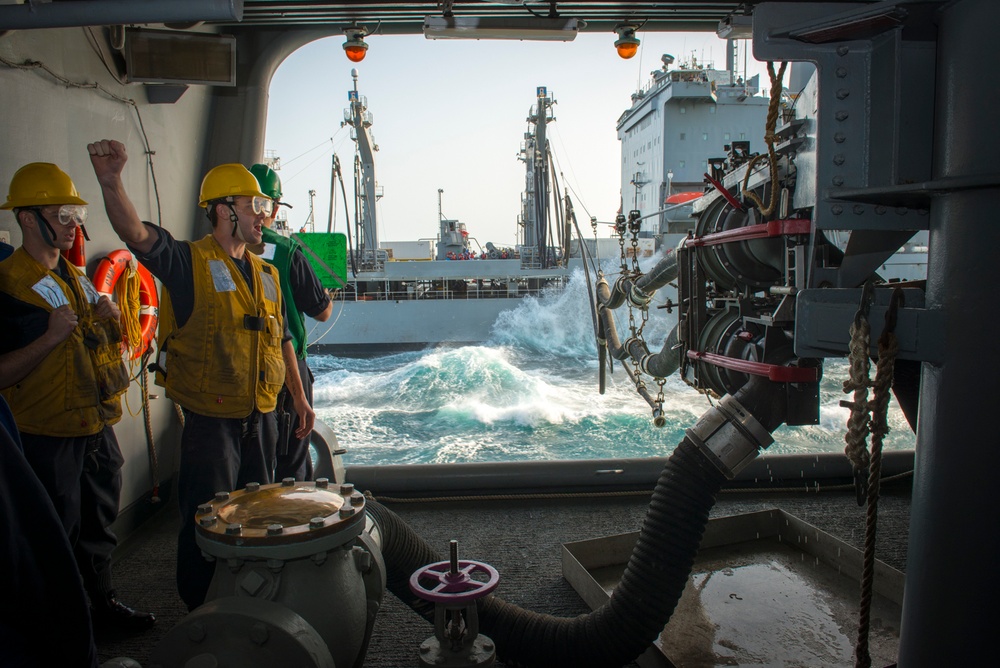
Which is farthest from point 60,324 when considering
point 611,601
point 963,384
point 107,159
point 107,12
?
point 963,384

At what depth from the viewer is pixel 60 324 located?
6.56ft

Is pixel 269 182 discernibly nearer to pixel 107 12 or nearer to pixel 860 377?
pixel 107 12

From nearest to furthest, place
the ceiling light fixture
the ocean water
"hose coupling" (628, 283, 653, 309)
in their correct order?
the ceiling light fixture
"hose coupling" (628, 283, 653, 309)
the ocean water

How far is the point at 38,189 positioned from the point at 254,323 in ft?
2.61

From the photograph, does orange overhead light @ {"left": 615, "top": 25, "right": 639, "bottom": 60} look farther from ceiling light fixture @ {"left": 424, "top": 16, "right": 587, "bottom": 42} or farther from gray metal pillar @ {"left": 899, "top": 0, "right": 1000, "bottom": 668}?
gray metal pillar @ {"left": 899, "top": 0, "right": 1000, "bottom": 668}

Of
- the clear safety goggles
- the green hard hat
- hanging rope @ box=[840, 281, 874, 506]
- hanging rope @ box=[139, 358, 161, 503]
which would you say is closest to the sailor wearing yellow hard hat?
the clear safety goggles

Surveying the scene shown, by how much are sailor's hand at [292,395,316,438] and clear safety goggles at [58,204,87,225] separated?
976 mm

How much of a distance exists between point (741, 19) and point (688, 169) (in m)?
21.2

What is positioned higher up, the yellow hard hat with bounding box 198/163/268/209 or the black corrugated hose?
the yellow hard hat with bounding box 198/163/268/209

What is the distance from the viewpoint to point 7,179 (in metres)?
2.49

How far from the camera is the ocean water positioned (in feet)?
47.1

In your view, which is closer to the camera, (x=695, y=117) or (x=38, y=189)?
(x=38, y=189)

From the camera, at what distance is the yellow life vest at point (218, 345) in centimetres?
214

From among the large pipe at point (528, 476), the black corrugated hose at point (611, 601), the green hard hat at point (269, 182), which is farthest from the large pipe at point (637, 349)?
the green hard hat at point (269, 182)
